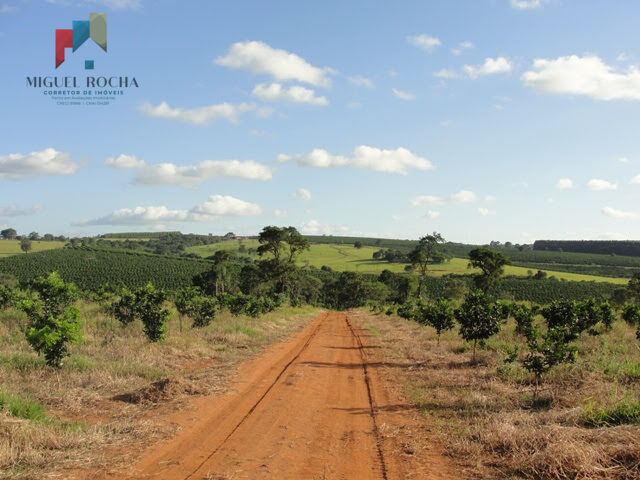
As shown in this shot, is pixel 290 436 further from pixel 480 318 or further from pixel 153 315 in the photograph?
pixel 480 318

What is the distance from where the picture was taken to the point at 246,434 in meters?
7.94

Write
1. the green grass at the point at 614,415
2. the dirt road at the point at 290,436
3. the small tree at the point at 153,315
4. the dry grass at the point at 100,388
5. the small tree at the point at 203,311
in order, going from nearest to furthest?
the dirt road at the point at 290,436 → the dry grass at the point at 100,388 → the green grass at the point at 614,415 → the small tree at the point at 153,315 → the small tree at the point at 203,311

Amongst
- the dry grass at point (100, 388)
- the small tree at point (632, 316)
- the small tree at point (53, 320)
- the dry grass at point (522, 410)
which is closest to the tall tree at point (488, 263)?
the small tree at point (632, 316)

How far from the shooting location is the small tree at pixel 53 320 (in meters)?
10.8

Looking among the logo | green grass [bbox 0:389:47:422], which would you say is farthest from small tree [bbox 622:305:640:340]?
the logo

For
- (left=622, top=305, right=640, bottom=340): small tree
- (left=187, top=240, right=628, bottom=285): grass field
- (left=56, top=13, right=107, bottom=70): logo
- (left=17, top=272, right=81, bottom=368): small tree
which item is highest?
(left=56, top=13, right=107, bottom=70): logo

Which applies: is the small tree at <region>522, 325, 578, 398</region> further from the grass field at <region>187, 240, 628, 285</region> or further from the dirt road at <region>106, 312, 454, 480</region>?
the grass field at <region>187, 240, 628, 285</region>

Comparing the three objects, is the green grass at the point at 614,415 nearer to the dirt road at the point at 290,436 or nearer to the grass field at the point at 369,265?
the dirt road at the point at 290,436

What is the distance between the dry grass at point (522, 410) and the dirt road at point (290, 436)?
2.88 ft

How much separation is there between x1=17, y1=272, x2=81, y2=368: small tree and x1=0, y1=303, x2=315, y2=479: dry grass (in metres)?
0.59

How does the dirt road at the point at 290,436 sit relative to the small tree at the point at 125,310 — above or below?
below

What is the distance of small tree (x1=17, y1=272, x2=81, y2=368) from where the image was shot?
35.4 feet

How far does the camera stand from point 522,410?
9.45m

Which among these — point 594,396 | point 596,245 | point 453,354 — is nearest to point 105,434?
point 594,396
